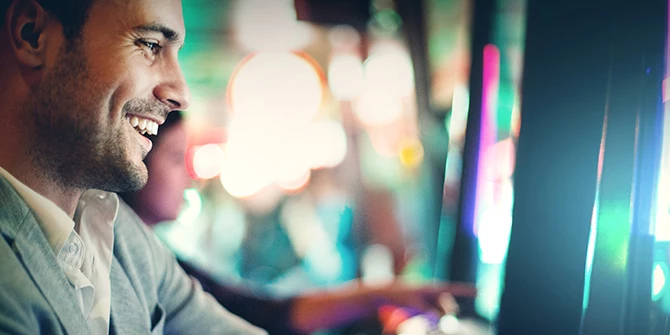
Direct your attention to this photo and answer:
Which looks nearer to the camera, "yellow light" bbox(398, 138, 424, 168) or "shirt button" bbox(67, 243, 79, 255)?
"shirt button" bbox(67, 243, 79, 255)

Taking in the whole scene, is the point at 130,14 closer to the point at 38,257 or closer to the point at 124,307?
the point at 38,257

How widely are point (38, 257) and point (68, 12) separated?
431mm

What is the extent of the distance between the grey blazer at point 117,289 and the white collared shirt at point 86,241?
24 millimetres

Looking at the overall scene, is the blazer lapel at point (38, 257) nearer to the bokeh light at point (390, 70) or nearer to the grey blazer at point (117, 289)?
the grey blazer at point (117, 289)

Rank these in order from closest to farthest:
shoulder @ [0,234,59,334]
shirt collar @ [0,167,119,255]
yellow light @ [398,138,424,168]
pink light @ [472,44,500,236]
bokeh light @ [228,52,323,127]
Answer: shoulder @ [0,234,59,334]
shirt collar @ [0,167,119,255]
pink light @ [472,44,500,236]
yellow light @ [398,138,424,168]
bokeh light @ [228,52,323,127]

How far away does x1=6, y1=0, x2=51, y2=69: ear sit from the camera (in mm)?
803

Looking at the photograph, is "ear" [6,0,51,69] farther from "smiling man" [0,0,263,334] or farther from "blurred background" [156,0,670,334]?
"blurred background" [156,0,670,334]

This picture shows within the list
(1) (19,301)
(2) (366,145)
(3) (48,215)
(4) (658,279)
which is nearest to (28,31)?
(3) (48,215)

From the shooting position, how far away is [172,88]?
37.2 inches

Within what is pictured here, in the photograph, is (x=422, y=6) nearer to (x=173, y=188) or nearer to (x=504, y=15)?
(x=504, y=15)

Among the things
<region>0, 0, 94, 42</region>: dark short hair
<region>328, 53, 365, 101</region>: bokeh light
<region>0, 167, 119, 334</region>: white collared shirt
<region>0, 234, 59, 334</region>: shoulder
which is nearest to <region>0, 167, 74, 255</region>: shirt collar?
<region>0, 167, 119, 334</region>: white collared shirt

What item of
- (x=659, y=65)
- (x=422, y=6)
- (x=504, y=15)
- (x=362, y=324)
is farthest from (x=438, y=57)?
(x=659, y=65)

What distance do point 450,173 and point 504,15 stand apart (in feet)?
2.13

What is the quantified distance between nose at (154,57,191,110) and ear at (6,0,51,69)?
202mm
